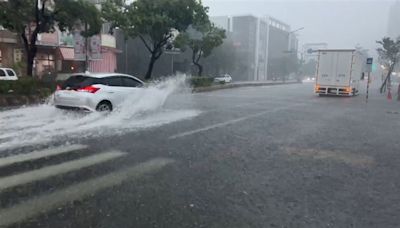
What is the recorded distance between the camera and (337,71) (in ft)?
88.8

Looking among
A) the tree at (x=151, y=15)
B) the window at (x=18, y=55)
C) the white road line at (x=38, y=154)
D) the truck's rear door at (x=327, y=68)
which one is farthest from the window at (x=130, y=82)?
the window at (x=18, y=55)

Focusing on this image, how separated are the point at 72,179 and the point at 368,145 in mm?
A: 6649

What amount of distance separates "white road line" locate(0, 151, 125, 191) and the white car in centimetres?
470

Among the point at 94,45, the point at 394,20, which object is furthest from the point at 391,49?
the point at 394,20

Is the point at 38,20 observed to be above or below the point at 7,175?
above

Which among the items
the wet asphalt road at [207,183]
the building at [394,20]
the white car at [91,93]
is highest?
the building at [394,20]

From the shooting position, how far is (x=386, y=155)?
779 cm

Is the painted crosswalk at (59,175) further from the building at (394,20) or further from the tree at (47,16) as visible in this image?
the building at (394,20)

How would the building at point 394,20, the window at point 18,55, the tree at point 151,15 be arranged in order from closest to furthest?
the tree at point 151,15 → the window at point 18,55 → the building at point 394,20

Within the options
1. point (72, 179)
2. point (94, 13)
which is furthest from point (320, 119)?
point (94, 13)

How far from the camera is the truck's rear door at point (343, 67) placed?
2666 cm

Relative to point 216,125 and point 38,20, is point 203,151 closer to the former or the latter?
point 216,125

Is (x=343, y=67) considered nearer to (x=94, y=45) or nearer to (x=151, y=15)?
(x=151, y=15)

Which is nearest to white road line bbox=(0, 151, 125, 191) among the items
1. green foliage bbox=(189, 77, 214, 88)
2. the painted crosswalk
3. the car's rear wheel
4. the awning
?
the painted crosswalk
